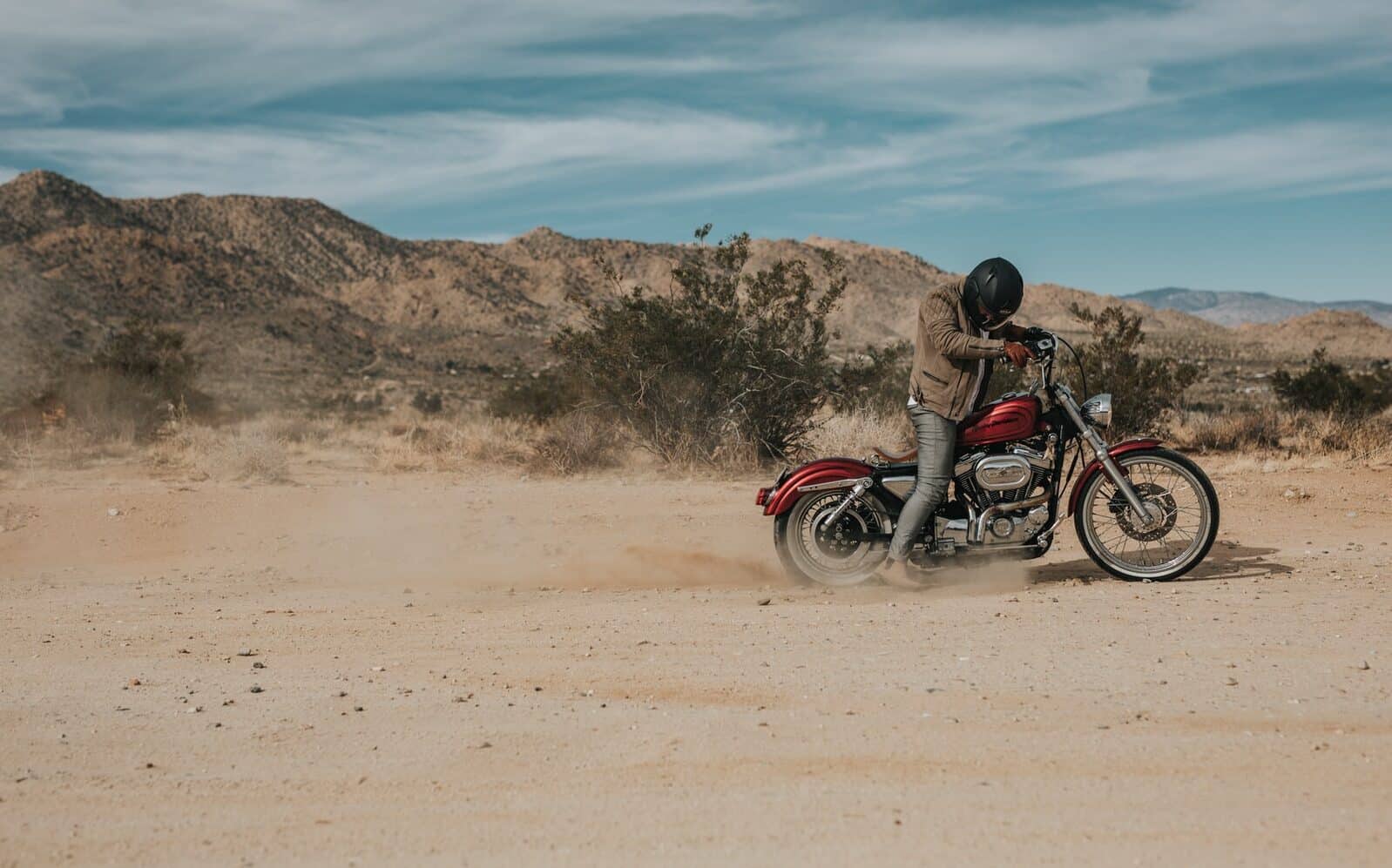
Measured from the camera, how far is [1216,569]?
8164 millimetres

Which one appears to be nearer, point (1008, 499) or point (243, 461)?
point (1008, 499)

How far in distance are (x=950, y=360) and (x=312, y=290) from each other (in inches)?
2920

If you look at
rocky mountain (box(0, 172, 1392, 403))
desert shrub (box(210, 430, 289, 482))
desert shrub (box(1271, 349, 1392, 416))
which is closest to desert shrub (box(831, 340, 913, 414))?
desert shrub (box(210, 430, 289, 482))

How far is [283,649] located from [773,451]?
9.96 meters

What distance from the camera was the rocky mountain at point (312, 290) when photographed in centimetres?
4953

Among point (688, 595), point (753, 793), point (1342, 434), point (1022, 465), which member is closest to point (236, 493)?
point (688, 595)

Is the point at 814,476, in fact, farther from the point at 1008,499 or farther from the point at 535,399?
the point at 535,399

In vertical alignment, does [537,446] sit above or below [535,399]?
below

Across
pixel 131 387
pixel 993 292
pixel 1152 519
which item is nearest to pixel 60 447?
pixel 131 387

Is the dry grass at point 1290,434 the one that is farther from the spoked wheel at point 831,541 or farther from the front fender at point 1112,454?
the spoked wheel at point 831,541

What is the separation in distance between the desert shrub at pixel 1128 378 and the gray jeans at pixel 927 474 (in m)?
11.4

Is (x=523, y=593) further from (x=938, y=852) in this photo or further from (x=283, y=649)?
(x=938, y=852)

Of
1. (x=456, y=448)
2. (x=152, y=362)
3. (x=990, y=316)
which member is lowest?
(x=456, y=448)

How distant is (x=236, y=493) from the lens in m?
13.4
